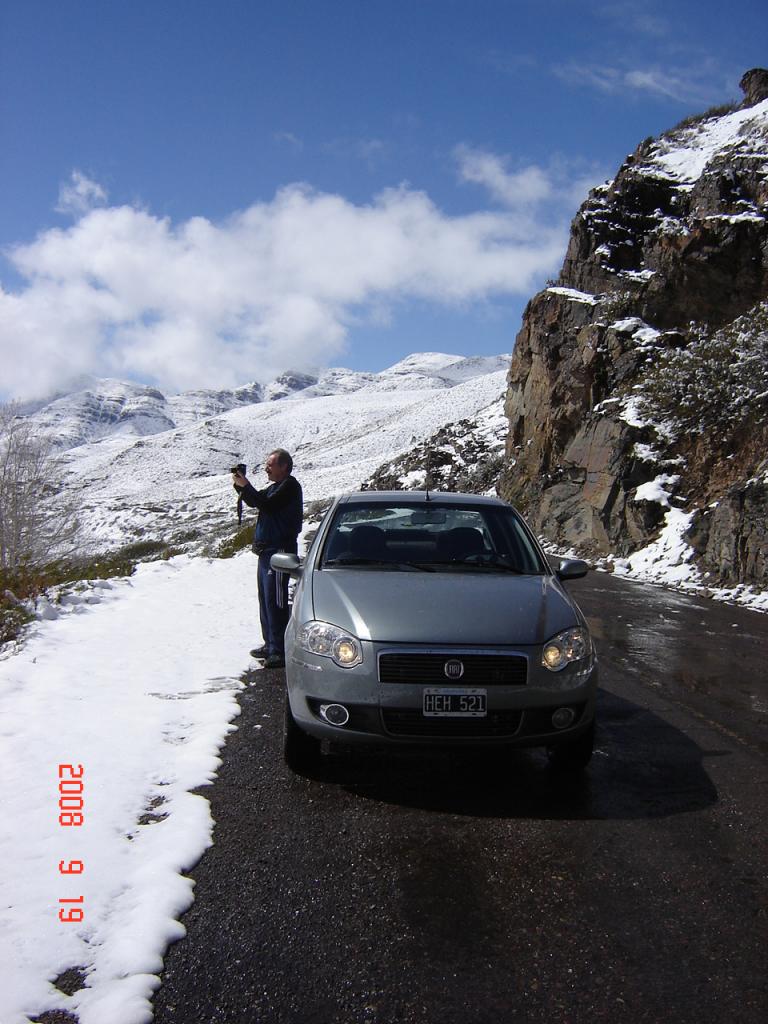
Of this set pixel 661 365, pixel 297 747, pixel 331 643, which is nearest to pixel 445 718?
pixel 331 643

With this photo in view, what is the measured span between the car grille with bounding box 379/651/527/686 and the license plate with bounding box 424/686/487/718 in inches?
1.6

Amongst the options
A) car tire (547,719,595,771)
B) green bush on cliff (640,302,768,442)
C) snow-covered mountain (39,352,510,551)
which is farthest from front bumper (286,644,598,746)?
snow-covered mountain (39,352,510,551)

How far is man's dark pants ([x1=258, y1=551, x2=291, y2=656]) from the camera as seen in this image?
6.90 m

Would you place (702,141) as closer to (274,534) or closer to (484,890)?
(274,534)

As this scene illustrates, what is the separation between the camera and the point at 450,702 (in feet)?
12.4

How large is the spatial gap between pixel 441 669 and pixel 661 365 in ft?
62.3

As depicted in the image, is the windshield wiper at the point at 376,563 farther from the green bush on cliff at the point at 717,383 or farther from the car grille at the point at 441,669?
the green bush on cliff at the point at 717,383

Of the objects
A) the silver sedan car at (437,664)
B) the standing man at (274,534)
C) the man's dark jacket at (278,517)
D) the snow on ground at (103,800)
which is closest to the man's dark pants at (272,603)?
the standing man at (274,534)

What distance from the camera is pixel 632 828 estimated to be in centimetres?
360

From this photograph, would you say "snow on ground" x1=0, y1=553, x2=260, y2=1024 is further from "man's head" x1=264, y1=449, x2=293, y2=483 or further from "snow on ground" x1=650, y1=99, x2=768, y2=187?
"snow on ground" x1=650, y1=99, x2=768, y2=187

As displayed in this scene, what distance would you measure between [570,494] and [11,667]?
19.9 meters

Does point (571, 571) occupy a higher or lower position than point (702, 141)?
lower

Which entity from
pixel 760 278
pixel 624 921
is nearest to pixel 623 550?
pixel 760 278

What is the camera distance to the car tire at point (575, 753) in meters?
4.14
